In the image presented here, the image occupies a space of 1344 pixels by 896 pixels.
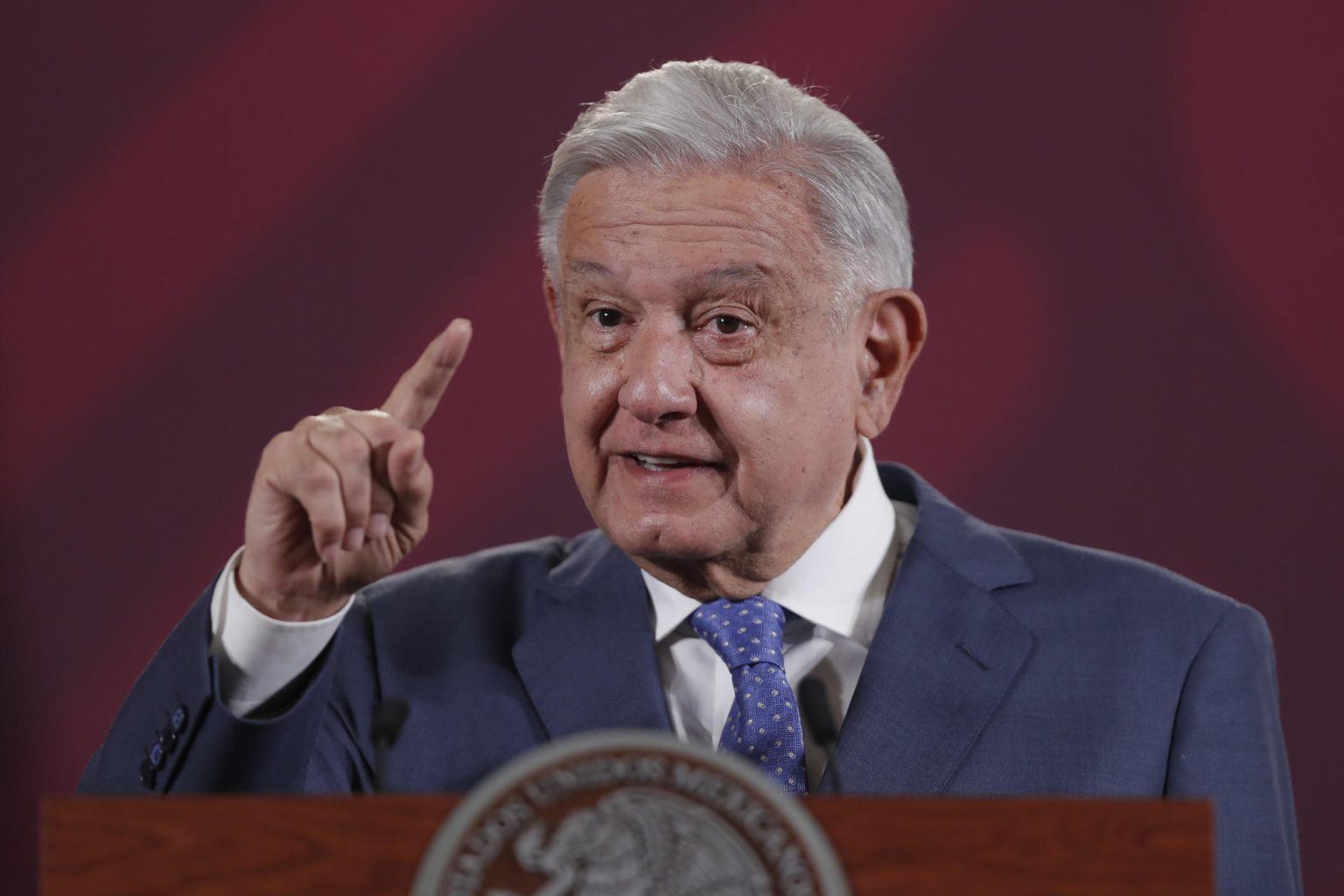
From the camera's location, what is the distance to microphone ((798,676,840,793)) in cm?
116

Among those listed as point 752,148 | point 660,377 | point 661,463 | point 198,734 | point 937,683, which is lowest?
point 937,683

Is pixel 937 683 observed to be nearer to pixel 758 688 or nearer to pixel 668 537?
pixel 758 688

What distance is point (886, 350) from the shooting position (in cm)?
191

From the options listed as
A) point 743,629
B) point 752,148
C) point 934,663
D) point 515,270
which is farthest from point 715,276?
point 515,270

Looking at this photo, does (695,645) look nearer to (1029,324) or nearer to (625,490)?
(625,490)

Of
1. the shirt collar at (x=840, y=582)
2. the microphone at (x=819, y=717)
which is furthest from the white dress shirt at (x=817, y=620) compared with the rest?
the microphone at (x=819, y=717)

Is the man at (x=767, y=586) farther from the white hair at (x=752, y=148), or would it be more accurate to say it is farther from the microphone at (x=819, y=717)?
the microphone at (x=819, y=717)

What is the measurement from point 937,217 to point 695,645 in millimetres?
891

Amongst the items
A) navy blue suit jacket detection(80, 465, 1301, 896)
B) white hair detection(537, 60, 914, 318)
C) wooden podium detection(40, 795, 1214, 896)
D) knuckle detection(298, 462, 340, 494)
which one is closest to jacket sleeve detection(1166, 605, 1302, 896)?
Result: navy blue suit jacket detection(80, 465, 1301, 896)

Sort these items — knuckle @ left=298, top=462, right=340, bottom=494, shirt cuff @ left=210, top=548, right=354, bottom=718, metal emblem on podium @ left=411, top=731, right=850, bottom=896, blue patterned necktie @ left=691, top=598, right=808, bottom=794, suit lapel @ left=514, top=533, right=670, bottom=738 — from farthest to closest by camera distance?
suit lapel @ left=514, top=533, right=670, bottom=738 → blue patterned necktie @ left=691, top=598, right=808, bottom=794 → shirt cuff @ left=210, top=548, right=354, bottom=718 → knuckle @ left=298, top=462, right=340, bottom=494 → metal emblem on podium @ left=411, top=731, right=850, bottom=896

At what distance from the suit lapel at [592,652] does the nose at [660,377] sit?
0.28 m

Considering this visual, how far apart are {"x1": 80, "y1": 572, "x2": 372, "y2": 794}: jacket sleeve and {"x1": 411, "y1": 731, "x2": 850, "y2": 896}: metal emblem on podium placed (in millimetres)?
571

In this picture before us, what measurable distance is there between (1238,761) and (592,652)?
760mm

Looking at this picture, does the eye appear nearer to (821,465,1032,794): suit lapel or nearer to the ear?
the ear
